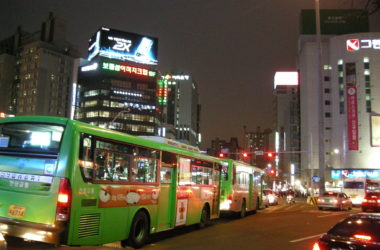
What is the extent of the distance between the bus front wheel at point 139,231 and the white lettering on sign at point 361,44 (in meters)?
84.9

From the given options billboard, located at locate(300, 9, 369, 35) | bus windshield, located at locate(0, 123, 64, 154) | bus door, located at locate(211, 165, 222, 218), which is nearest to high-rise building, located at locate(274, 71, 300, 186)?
billboard, located at locate(300, 9, 369, 35)

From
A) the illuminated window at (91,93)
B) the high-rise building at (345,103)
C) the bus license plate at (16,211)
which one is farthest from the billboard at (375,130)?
the bus license plate at (16,211)

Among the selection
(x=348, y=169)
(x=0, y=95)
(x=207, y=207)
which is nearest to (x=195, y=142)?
(x=0, y=95)

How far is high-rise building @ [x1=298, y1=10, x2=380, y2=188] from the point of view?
78062mm

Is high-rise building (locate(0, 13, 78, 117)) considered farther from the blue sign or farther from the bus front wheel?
the bus front wheel

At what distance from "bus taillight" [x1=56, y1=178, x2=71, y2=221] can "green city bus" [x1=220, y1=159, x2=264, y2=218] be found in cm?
1129

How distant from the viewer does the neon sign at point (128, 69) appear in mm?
114812

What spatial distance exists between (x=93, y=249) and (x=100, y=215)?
60.0 inches

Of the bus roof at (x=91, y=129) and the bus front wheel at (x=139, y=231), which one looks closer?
the bus roof at (x=91, y=129)

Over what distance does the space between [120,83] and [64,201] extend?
374ft

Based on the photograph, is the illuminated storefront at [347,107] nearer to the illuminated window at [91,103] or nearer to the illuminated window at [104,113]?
the illuminated window at [104,113]

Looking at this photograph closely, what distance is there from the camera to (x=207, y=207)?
54.2 ft

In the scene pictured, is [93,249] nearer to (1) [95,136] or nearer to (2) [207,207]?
(1) [95,136]

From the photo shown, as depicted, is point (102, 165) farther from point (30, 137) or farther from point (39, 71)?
point (39, 71)
